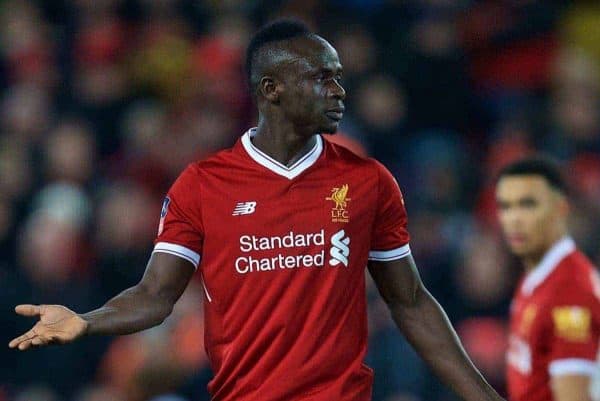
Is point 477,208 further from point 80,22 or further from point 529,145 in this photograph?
point 80,22

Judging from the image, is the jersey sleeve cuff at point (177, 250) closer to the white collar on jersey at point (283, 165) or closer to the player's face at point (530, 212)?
the white collar on jersey at point (283, 165)

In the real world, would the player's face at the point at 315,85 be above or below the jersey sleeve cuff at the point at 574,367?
above

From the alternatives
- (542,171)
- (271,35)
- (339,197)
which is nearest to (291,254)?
(339,197)

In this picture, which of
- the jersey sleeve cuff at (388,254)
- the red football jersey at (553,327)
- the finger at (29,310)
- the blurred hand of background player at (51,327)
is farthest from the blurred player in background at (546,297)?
the finger at (29,310)

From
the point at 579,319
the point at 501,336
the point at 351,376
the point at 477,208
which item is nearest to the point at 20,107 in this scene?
the point at 477,208

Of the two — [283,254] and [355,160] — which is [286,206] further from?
[355,160]

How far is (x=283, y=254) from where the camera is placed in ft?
15.8

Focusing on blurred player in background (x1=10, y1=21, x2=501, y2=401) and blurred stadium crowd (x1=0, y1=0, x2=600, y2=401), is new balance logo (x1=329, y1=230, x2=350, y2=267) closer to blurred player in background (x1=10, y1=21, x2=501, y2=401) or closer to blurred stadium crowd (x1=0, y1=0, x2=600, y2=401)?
blurred player in background (x1=10, y1=21, x2=501, y2=401)

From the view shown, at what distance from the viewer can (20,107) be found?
10.9 metres

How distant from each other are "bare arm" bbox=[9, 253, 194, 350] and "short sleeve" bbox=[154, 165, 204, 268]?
0.11 feet

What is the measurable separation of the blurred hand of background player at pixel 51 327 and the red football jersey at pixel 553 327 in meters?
2.45

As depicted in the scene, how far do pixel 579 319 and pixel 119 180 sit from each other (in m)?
4.83

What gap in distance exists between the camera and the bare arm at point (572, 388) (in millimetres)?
5980

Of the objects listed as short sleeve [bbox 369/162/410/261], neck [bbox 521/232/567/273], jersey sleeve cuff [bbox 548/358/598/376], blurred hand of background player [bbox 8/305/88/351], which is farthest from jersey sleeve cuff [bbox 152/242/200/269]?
neck [bbox 521/232/567/273]
